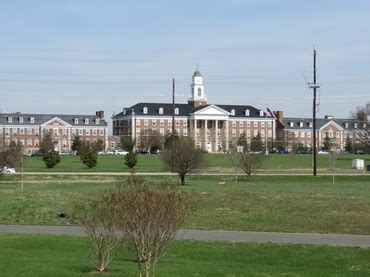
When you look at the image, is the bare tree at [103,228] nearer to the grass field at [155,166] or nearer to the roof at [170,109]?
the grass field at [155,166]

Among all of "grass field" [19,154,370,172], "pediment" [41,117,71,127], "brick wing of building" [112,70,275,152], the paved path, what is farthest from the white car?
"pediment" [41,117,71,127]

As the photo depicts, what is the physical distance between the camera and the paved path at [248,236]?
18188 mm

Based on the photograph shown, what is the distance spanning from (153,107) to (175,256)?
14975 cm

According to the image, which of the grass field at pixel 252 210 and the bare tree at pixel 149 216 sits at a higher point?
the bare tree at pixel 149 216

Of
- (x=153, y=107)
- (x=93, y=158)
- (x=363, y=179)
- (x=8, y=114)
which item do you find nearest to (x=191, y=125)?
(x=153, y=107)

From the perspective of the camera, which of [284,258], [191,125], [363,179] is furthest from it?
[191,125]

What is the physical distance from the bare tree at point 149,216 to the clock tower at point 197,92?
6075 inches

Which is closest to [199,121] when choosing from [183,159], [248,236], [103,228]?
[183,159]

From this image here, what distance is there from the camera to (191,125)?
162625 millimetres

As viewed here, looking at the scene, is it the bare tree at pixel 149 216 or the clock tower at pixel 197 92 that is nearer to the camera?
the bare tree at pixel 149 216

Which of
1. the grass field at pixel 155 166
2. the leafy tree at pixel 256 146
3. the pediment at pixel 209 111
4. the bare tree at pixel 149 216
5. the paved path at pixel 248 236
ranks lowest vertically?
the paved path at pixel 248 236

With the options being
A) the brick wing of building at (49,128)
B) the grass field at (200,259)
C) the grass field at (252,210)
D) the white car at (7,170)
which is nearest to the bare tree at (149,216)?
the grass field at (200,259)

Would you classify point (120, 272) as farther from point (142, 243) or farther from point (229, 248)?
point (229, 248)

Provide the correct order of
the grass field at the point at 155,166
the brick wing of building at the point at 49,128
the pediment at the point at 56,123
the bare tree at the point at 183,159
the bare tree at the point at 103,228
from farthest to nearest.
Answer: the pediment at the point at 56,123 → the brick wing of building at the point at 49,128 → the grass field at the point at 155,166 → the bare tree at the point at 183,159 → the bare tree at the point at 103,228
